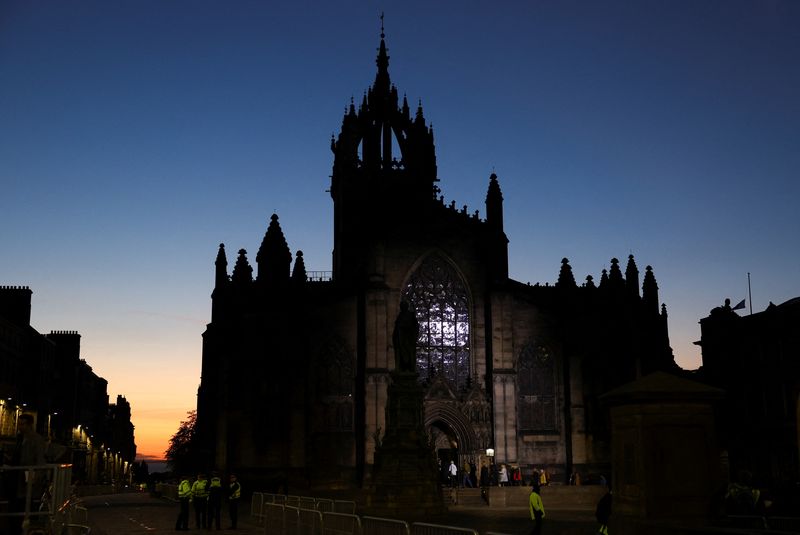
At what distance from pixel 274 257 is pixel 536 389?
1684 cm

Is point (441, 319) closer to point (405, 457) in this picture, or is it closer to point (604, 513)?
point (405, 457)

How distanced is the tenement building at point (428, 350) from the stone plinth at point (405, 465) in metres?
18.4

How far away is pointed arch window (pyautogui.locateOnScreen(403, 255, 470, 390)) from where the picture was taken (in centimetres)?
5394

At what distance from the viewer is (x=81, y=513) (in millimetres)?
20766

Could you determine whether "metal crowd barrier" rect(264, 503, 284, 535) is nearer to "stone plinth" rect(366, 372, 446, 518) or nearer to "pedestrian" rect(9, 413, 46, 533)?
"stone plinth" rect(366, 372, 446, 518)

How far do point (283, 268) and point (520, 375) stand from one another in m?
14.9

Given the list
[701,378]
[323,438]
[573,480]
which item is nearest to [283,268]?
[323,438]

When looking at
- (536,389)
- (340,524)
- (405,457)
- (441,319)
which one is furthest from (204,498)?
(536,389)

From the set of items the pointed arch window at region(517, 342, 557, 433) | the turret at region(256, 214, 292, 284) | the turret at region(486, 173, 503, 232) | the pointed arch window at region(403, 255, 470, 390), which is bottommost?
the pointed arch window at region(517, 342, 557, 433)

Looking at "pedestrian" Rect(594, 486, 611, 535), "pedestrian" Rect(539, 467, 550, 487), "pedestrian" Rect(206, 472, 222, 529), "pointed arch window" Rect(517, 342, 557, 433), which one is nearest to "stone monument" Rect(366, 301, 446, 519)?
"pedestrian" Rect(206, 472, 222, 529)

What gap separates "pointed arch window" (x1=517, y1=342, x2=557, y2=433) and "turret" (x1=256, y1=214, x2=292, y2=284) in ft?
47.7

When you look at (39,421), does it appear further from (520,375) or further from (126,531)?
(126,531)

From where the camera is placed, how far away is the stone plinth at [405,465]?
98.1ft

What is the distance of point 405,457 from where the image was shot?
102 feet
